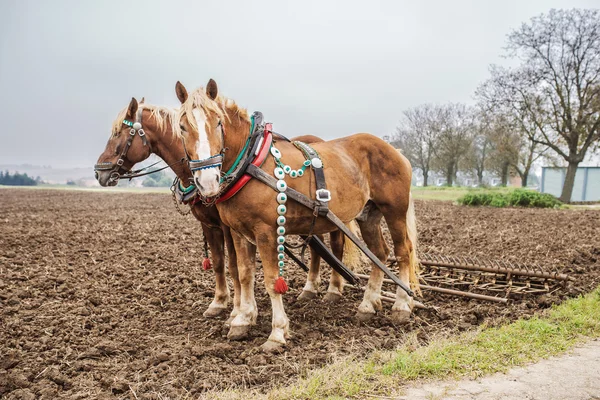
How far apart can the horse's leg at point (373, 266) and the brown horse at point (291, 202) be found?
0.01 meters

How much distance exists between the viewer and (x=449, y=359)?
3.90 meters

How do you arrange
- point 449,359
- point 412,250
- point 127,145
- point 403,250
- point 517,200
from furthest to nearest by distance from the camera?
point 517,200
point 412,250
point 403,250
point 127,145
point 449,359

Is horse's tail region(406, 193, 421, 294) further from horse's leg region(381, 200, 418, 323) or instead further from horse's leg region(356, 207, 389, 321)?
horse's leg region(356, 207, 389, 321)

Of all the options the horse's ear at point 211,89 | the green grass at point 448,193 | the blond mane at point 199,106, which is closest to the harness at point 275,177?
the blond mane at point 199,106

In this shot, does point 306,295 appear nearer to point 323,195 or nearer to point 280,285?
point 280,285

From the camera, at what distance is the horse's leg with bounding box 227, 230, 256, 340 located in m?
4.66

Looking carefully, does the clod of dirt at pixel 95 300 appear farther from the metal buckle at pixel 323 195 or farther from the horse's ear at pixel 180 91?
the metal buckle at pixel 323 195

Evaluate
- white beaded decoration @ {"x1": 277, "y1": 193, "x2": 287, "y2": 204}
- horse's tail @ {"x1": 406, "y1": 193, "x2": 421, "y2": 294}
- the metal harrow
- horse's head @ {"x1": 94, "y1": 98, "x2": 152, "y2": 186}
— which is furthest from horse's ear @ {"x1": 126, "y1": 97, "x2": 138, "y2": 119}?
the metal harrow

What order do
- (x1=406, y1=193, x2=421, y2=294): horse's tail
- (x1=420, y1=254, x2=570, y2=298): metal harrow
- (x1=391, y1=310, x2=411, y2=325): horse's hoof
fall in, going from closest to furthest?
(x1=391, y1=310, x2=411, y2=325): horse's hoof → (x1=406, y1=193, x2=421, y2=294): horse's tail → (x1=420, y1=254, x2=570, y2=298): metal harrow

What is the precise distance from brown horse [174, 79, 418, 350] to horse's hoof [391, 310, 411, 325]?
0.01m

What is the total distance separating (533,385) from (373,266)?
241 centimetres

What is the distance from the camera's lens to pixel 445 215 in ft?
54.9

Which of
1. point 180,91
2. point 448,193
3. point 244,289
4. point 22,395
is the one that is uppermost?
point 180,91

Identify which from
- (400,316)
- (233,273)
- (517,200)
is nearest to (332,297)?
(400,316)
